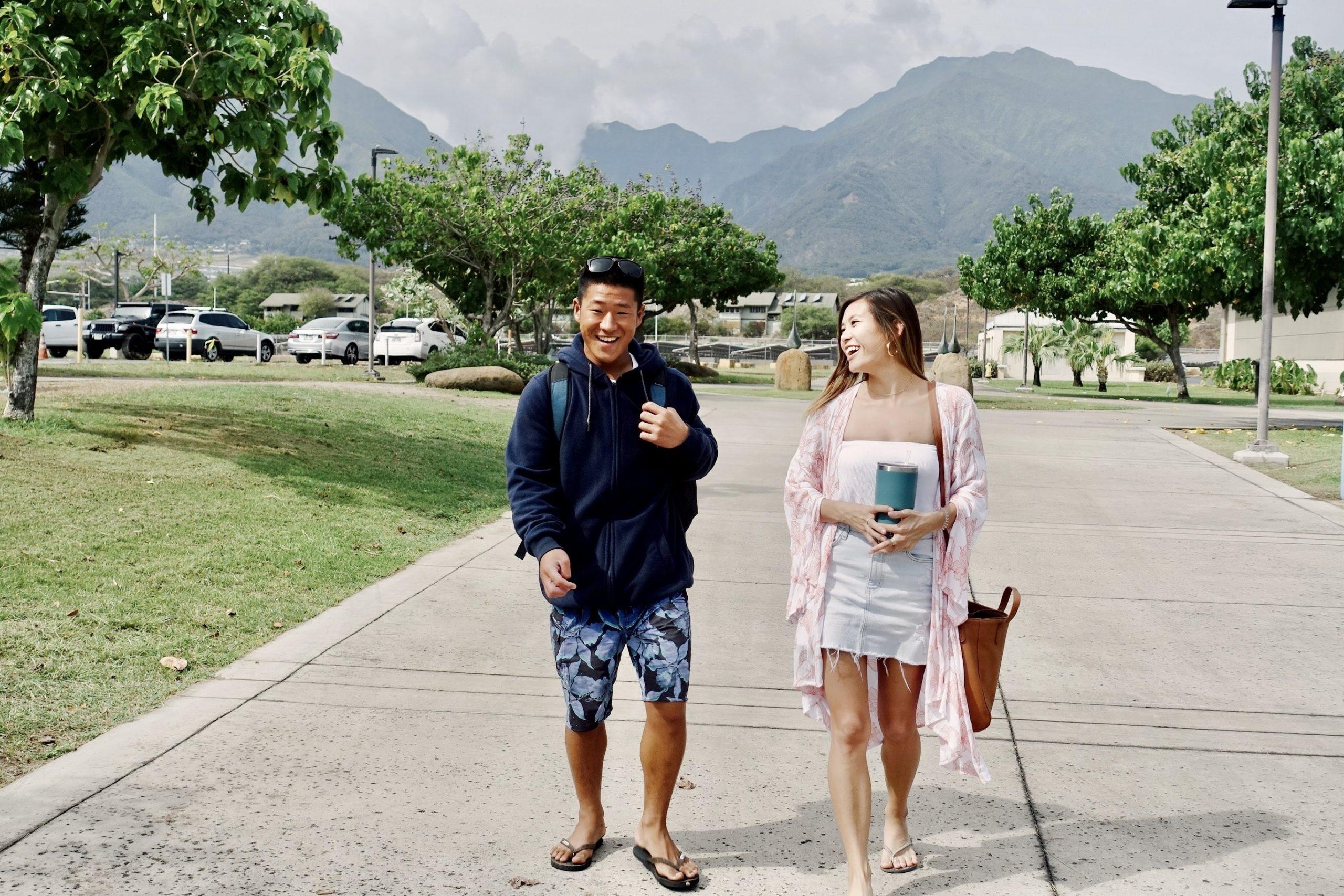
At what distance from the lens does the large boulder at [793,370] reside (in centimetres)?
3806

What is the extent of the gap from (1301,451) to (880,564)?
16623mm

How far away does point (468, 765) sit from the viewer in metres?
4.57

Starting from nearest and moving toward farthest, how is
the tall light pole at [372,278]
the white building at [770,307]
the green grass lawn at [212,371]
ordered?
the green grass lawn at [212,371], the tall light pole at [372,278], the white building at [770,307]

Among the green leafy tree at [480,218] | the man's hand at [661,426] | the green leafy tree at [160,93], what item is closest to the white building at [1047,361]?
the green leafy tree at [480,218]

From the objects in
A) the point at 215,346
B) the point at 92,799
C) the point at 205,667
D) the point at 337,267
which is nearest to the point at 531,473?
the point at 92,799

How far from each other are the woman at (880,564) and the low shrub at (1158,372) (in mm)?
64658

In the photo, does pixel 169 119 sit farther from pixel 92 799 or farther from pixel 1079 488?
pixel 1079 488

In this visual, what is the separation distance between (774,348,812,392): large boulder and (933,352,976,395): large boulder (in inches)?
206

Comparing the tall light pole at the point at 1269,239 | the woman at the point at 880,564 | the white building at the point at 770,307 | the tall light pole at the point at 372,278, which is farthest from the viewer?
the white building at the point at 770,307

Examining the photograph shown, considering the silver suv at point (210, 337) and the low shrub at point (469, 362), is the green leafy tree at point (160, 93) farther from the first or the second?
the silver suv at point (210, 337)

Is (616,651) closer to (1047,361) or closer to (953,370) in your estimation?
(953,370)

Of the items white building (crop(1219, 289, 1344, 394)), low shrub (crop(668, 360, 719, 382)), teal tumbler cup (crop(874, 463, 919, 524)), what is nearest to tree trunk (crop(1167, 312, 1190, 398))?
white building (crop(1219, 289, 1344, 394))

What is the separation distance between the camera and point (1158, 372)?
6600 centimetres

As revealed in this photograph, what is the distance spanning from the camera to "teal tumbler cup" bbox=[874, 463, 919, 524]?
11.1ft
